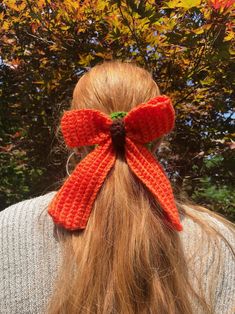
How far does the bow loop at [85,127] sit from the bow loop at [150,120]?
0.22 feet

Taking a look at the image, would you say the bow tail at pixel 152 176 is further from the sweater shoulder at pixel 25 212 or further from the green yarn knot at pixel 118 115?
the sweater shoulder at pixel 25 212

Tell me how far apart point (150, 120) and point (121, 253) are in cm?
38

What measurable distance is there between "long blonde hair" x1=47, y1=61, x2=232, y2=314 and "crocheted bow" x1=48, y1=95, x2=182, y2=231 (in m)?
0.03

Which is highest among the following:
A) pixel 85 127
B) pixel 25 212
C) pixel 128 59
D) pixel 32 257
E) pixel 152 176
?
pixel 128 59

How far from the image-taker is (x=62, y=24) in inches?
90.0

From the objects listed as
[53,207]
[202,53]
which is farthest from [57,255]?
[202,53]

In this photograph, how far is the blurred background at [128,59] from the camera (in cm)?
210

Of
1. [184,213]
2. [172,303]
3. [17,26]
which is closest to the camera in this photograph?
[172,303]

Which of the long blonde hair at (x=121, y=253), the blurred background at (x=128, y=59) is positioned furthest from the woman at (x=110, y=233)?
the blurred background at (x=128, y=59)

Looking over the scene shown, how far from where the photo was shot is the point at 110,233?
138cm

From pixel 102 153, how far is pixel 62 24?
107 cm

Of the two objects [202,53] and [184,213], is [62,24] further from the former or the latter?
[184,213]

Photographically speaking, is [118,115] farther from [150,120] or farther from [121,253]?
→ [121,253]

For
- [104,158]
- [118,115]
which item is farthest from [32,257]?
[118,115]
